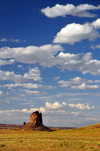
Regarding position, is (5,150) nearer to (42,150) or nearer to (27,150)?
(27,150)

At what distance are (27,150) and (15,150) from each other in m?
2.58

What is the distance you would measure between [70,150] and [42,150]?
19.1 feet

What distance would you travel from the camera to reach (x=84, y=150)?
38.7m

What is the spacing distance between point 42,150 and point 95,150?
1117 cm

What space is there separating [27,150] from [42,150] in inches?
125

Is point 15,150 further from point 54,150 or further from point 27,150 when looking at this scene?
point 54,150

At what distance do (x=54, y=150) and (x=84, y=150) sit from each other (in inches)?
249

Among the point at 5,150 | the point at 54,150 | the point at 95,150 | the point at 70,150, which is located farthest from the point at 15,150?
the point at 95,150

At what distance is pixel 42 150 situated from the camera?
38.1 m

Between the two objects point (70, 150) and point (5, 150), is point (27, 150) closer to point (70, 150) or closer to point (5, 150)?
point (5, 150)

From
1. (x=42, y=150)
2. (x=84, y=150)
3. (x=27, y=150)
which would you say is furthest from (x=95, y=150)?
(x=27, y=150)

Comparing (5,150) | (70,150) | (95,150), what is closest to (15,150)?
(5,150)

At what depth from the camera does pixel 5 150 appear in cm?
3841

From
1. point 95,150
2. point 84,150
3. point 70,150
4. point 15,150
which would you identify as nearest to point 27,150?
point 15,150
